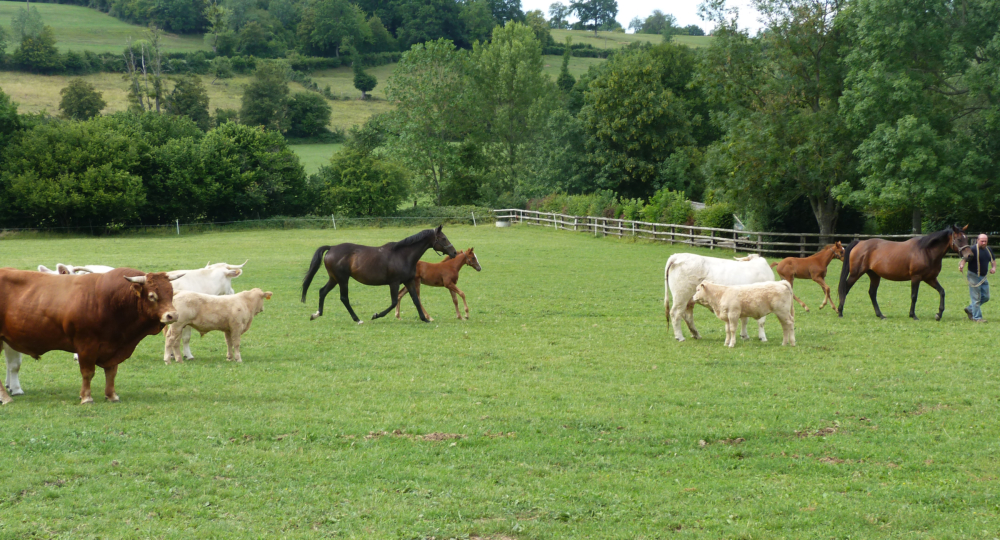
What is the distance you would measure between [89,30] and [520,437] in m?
116

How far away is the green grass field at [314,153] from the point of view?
73.0 metres

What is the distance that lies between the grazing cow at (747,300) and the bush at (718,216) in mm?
25551

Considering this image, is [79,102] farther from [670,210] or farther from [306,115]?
[670,210]

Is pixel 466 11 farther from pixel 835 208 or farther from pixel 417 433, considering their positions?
pixel 417 433

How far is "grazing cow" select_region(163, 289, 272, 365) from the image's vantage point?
1130cm

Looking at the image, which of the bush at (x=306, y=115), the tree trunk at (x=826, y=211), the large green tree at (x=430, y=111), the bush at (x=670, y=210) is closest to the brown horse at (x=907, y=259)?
the tree trunk at (x=826, y=211)

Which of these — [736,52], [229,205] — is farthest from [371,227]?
[736,52]

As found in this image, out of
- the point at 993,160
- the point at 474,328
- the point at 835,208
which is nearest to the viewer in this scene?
the point at 474,328

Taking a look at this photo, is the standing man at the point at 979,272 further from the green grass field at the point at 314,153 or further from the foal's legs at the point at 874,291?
the green grass field at the point at 314,153

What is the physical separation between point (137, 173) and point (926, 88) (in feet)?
152

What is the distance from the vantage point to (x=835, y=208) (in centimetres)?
3516

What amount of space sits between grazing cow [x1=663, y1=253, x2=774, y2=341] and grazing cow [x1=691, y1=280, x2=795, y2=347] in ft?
2.68

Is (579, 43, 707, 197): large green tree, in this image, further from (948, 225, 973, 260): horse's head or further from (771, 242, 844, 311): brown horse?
(948, 225, 973, 260): horse's head

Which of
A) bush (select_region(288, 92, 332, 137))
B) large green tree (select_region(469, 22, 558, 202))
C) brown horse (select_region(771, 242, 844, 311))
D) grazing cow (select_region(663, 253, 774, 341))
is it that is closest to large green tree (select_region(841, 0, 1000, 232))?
brown horse (select_region(771, 242, 844, 311))
